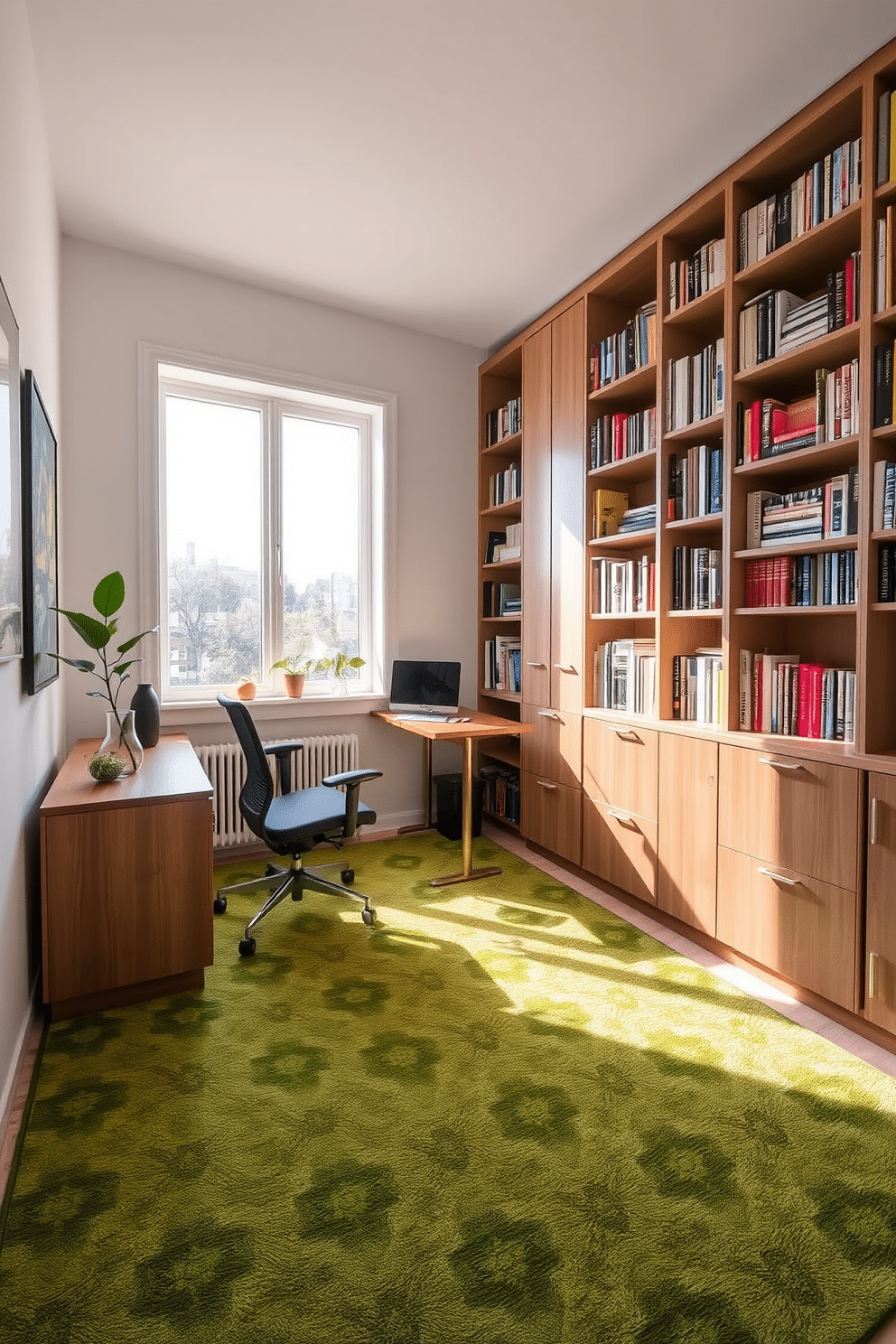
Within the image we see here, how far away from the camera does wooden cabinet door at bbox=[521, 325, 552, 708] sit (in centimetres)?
369

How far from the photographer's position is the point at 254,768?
9.02 ft

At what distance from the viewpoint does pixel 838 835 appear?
7.14 ft

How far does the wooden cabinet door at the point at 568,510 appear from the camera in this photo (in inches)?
135

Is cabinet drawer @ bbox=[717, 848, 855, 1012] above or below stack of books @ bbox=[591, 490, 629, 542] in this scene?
below

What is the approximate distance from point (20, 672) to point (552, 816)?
2541mm

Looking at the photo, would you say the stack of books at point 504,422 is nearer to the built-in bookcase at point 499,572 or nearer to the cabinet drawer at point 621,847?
the built-in bookcase at point 499,572

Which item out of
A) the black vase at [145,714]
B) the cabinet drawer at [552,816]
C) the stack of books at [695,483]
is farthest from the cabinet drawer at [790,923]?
the black vase at [145,714]

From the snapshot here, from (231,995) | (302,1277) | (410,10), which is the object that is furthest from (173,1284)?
(410,10)

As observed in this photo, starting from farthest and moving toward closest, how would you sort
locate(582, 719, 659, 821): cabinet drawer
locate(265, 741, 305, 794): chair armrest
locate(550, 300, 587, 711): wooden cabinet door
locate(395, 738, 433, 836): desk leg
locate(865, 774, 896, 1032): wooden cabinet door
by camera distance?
locate(395, 738, 433, 836): desk leg → locate(550, 300, 587, 711): wooden cabinet door → locate(265, 741, 305, 794): chair armrest → locate(582, 719, 659, 821): cabinet drawer → locate(865, 774, 896, 1032): wooden cabinet door

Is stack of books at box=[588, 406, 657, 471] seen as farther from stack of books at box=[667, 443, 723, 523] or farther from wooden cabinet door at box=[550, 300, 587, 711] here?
stack of books at box=[667, 443, 723, 523]

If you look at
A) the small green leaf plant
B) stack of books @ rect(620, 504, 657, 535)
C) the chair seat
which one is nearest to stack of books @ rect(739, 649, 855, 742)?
stack of books @ rect(620, 504, 657, 535)

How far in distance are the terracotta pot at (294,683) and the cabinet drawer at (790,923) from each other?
7.62 feet

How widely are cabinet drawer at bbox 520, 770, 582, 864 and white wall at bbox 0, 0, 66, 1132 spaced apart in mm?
2318

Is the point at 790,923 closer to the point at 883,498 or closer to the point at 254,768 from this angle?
the point at 883,498
